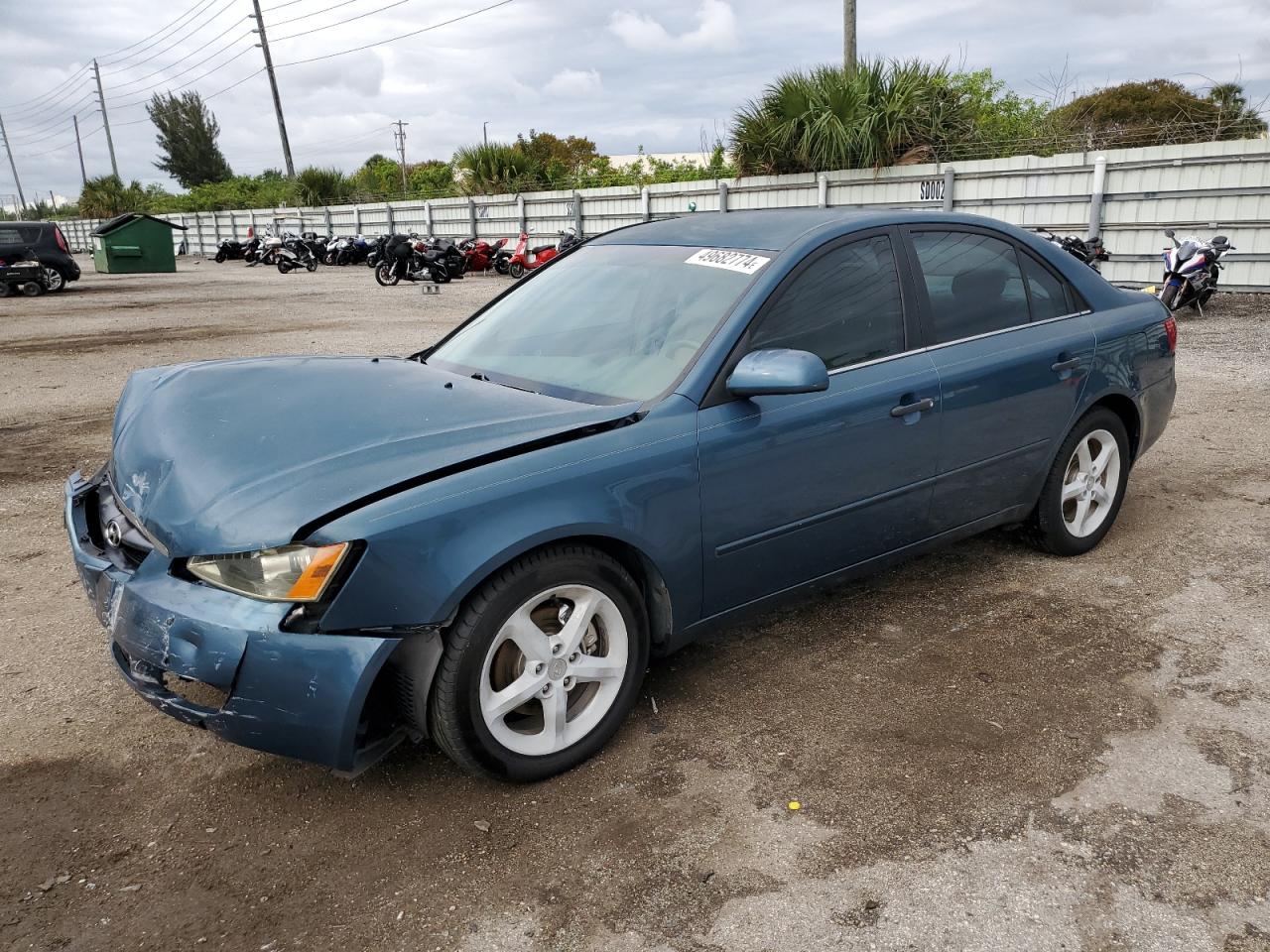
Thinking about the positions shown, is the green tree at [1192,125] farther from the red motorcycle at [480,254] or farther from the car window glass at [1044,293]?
the red motorcycle at [480,254]

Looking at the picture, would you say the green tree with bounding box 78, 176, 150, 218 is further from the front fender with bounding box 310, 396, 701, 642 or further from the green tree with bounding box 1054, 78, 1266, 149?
the front fender with bounding box 310, 396, 701, 642

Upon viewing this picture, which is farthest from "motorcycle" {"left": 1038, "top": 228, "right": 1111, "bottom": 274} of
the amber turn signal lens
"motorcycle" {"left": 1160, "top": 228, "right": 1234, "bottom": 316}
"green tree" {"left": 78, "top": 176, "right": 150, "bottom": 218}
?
"green tree" {"left": 78, "top": 176, "right": 150, "bottom": 218}

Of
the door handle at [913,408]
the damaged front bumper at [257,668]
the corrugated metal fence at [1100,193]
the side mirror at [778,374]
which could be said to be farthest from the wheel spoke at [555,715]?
the corrugated metal fence at [1100,193]

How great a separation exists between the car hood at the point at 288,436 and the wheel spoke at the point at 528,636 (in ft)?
1.42

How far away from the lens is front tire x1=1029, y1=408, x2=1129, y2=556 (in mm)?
4172

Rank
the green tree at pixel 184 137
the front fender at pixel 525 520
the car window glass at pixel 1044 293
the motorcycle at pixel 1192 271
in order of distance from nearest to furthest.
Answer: the front fender at pixel 525 520 → the car window glass at pixel 1044 293 → the motorcycle at pixel 1192 271 → the green tree at pixel 184 137

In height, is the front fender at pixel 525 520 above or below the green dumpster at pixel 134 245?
below

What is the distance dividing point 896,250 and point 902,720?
1711mm

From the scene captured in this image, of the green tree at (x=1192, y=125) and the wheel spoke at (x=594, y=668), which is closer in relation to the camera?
the wheel spoke at (x=594, y=668)

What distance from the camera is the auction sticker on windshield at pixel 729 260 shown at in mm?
3287

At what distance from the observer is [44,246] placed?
2036cm

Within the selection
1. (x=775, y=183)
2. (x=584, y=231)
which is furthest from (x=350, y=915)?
(x=584, y=231)

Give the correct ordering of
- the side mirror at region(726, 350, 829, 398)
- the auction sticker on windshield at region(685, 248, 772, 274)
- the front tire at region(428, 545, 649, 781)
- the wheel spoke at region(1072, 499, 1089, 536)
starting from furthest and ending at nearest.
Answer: the wheel spoke at region(1072, 499, 1089, 536), the auction sticker on windshield at region(685, 248, 772, 274), the side mirror at region(726, 350, 829, 398), the front tire at region(428, 545, 649, 781)

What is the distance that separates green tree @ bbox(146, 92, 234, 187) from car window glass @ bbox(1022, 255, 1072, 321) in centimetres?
8681
